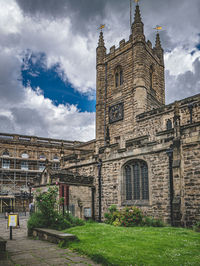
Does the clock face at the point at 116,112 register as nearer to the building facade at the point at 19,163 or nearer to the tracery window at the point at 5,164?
the building facade at the point at 19,163

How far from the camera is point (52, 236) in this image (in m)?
9.33

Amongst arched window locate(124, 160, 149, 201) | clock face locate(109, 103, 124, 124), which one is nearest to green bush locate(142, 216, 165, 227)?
arched window locate(124, 160, 149, 201)

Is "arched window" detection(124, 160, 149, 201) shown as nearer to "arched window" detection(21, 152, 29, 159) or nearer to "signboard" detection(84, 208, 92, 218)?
"signboard" detection(84, 208, 92, 218)

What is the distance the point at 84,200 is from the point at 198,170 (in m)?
8.78

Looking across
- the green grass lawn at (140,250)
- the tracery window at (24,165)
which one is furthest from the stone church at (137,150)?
the tracery window at (24,165)

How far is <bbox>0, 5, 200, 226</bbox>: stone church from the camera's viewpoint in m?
13.9

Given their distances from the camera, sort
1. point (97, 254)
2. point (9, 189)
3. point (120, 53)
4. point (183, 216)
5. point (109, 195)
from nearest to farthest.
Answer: point (97, 254) < point (183, 216) < point (109, 195) < point (120, 53) < point (9, 189)

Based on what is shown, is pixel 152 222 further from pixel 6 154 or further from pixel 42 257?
pixel 6 154

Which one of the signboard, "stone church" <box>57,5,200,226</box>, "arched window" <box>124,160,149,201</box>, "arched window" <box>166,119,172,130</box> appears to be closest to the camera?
"stone church" <box>57,5,200,226</box>

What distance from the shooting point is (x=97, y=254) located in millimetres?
6750

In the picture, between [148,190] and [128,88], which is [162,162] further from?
[128,88]

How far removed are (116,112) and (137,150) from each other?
11.4 metres

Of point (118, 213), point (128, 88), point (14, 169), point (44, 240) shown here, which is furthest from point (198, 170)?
point (14, 169)

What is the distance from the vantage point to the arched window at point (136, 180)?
53.7 feet
